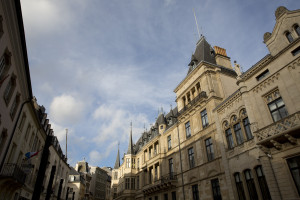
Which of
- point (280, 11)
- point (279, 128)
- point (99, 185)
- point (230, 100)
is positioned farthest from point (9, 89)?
point (99, 185)

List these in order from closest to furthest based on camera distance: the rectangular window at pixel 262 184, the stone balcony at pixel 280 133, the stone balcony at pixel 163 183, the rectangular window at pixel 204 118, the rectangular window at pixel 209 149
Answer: the stone balcony at pixel 280 133 → the rectangular window at pixel 262 184 → the rectangular window at pixel 209 149 → the rectangular window at pixel 204 118 → the stone balcony at pixel 163 183

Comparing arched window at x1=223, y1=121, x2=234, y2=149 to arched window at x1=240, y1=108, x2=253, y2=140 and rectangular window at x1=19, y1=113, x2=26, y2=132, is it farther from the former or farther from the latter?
rectangular window at x1=19, y1=113, x2=26, y2=132

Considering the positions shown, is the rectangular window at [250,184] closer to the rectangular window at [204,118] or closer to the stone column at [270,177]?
the stone column at [270,177]

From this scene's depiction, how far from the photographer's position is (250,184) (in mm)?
16844

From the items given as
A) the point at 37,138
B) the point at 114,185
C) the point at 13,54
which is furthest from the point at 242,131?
the point at 114,185

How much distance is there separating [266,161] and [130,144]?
35774mm

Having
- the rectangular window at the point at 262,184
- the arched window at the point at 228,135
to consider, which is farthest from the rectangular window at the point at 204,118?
the rectangular window at the point at 262,184

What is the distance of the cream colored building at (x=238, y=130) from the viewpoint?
46.7ft

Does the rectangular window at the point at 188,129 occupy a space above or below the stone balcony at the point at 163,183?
above

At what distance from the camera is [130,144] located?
1886 inches

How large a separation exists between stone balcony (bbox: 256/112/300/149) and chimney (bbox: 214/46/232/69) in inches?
588

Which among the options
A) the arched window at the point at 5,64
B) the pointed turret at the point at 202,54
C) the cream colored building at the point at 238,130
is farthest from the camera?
the pointed turret at the point at 202,54

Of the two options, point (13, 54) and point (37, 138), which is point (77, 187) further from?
point (13, 54)

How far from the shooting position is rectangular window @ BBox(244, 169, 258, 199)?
16.4m
